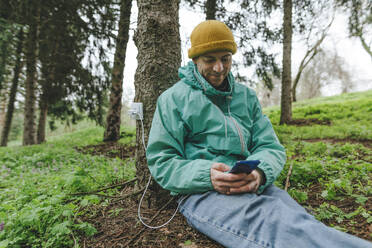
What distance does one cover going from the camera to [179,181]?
1441 mm

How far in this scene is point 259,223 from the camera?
1143mm

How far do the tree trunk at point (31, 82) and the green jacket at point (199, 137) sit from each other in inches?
324

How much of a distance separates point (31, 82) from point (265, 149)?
9.49 m

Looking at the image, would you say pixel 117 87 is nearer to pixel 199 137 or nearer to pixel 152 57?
pixel 152 57

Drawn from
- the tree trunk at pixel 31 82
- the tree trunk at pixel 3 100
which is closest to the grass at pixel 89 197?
the tree trunk at pixel 31 82

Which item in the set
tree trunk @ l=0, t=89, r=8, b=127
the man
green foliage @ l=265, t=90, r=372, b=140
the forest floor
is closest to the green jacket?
the man

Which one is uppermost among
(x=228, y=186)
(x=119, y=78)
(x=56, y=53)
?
(x=56, y=53)

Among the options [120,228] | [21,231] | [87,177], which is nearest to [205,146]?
[120,228]

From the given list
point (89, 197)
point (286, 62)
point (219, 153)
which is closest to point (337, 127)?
point (286, 62)

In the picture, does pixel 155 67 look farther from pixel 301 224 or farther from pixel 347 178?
pixel 347 178

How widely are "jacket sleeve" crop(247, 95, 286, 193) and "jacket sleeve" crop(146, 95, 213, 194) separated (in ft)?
1.39

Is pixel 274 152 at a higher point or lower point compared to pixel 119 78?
lower

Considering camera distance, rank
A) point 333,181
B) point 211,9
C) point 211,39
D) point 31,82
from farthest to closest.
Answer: point 31,82 < point 211,9 < point 333,181 < point 211,39

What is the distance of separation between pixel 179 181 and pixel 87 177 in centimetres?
160
